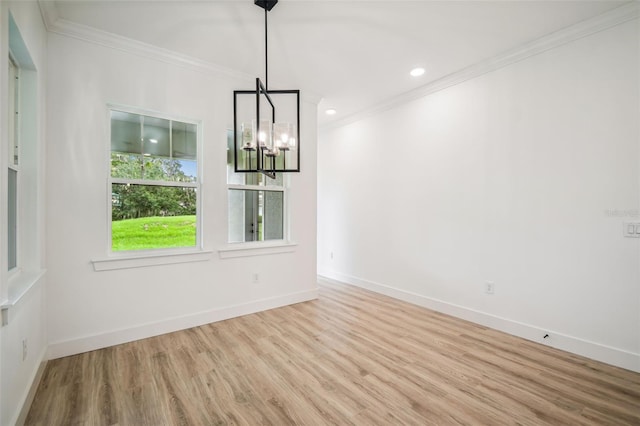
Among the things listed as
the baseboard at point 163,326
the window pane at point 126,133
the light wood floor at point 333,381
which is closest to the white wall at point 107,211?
the baseboard at point 163,326

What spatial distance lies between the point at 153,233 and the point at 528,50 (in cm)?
427

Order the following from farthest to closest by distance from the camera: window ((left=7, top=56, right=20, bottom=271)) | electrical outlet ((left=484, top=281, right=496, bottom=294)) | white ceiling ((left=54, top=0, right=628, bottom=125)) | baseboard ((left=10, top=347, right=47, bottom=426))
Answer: electrical outlet ((left=484, top=281, right=496, bottom=294)) < white ceiling ((left=54, top=0, right=628, bottom=125)) < window ((left=7, top=56, right=20, bottom=271)) < baseboard ((left=10, top=347, right=47, bottom=426))

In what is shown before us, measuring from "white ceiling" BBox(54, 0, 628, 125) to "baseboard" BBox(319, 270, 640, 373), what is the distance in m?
2.85

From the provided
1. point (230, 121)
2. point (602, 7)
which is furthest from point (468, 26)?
point (230, 121)

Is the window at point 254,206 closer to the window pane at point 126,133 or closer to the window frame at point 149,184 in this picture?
the window frame at point 149,184

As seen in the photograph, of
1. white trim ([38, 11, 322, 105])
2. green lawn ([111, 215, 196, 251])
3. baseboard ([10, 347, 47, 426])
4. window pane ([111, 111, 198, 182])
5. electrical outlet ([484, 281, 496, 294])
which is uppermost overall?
white trim ([38, 11, 322, 105])

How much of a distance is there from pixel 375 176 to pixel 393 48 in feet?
6.76

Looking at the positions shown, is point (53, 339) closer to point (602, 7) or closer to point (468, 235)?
point (468, 235)

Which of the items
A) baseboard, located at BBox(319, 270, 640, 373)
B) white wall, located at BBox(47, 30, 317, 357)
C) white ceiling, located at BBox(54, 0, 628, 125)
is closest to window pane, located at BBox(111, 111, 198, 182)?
white wall, located at BBox(47, 30, 317, 357)

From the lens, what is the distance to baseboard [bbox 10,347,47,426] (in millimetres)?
1780

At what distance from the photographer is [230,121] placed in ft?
11.8

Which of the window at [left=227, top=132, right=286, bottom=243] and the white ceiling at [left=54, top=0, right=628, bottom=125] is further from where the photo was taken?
the window at [left=227, top=132, right=286, bottom=243]

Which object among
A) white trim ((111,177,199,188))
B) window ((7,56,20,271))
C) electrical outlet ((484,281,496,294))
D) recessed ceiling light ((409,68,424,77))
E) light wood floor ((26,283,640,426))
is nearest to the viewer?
light wood floor ((26,283,640,426))

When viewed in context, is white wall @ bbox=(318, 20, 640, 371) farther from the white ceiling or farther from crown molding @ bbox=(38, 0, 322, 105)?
crown molding @ bbox=(38, 0, 322, 105)
